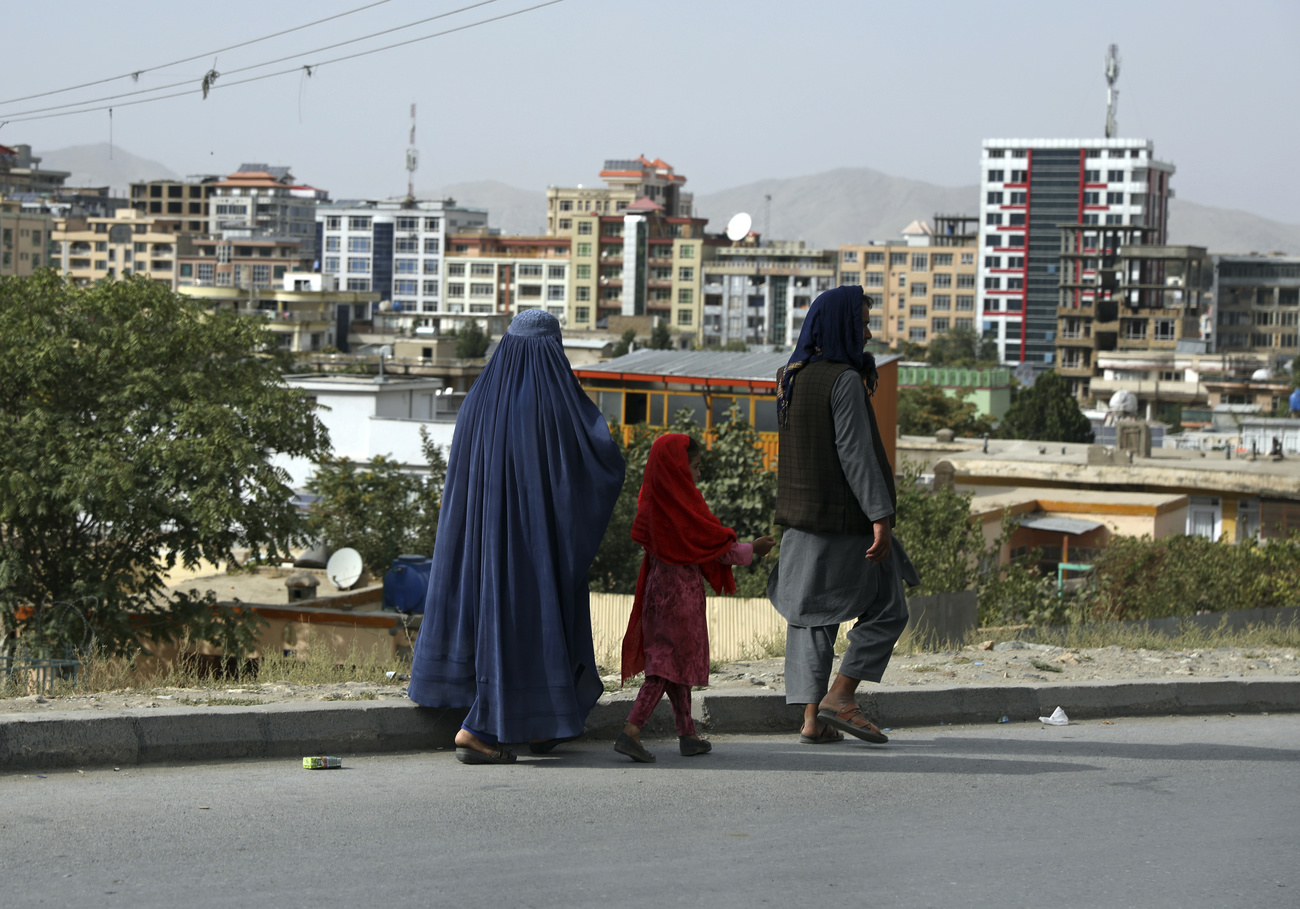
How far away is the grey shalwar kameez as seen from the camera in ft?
15.8

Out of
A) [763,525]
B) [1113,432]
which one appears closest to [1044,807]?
[763,525]

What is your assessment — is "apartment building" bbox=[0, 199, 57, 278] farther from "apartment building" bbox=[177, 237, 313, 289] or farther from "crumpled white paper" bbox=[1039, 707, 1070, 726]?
"crumpled white paper" bbox=[1039, 707, 1070, 726]

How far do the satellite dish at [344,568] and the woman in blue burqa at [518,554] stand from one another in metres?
16.1

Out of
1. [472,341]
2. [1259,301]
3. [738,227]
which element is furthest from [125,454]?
[1259,301]

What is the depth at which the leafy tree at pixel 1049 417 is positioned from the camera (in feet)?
237

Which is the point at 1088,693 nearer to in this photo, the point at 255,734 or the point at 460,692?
the point at 460,692

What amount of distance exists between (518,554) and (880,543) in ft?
4.11

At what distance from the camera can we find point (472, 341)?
327 feet

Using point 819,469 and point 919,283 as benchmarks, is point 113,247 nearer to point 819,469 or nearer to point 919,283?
point 919,283

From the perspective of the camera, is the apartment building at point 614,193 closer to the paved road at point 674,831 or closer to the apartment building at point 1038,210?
the apartment building at point 1038,210

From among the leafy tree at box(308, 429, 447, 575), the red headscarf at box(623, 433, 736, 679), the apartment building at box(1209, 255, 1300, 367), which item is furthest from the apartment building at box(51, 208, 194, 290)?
the red headscarf at box(623, 433, 736, 679)

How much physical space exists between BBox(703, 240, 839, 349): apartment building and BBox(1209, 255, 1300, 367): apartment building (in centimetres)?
3341

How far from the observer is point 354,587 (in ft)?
Result: 69.5

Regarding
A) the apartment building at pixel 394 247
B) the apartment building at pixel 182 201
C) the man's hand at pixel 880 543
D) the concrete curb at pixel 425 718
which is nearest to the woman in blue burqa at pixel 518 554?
the concrete curb at pixel 425 718
